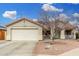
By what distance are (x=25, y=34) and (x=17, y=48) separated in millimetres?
394

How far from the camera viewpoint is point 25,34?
4633 mm

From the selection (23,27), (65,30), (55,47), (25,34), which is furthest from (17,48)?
(65,30)

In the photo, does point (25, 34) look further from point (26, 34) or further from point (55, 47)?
point (55, 47)

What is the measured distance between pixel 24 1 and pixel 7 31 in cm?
77

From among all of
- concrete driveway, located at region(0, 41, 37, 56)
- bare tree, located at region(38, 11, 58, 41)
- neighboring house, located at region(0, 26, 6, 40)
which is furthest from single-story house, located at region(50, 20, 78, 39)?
neighboring house, located at region(0, 26, 6, 40)

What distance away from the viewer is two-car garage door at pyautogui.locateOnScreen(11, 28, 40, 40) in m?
4.57

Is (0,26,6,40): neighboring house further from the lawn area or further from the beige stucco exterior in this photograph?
the lawn area

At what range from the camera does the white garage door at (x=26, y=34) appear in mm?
4571

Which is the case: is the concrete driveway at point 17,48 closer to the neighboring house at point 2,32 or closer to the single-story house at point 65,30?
the neighboring house at point 2,32

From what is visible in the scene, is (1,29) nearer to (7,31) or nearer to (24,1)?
(7,31)

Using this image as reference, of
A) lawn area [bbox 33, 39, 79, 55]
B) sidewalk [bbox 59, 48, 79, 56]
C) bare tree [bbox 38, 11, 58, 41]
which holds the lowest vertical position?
sidewalk [bbox 59, 48, 79, 56]

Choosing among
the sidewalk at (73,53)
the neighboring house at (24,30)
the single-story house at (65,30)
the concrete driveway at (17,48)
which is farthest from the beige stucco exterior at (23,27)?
the sidewalk at (73,53)

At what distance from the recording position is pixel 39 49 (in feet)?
14.3

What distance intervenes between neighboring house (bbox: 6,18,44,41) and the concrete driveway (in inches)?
5.0
